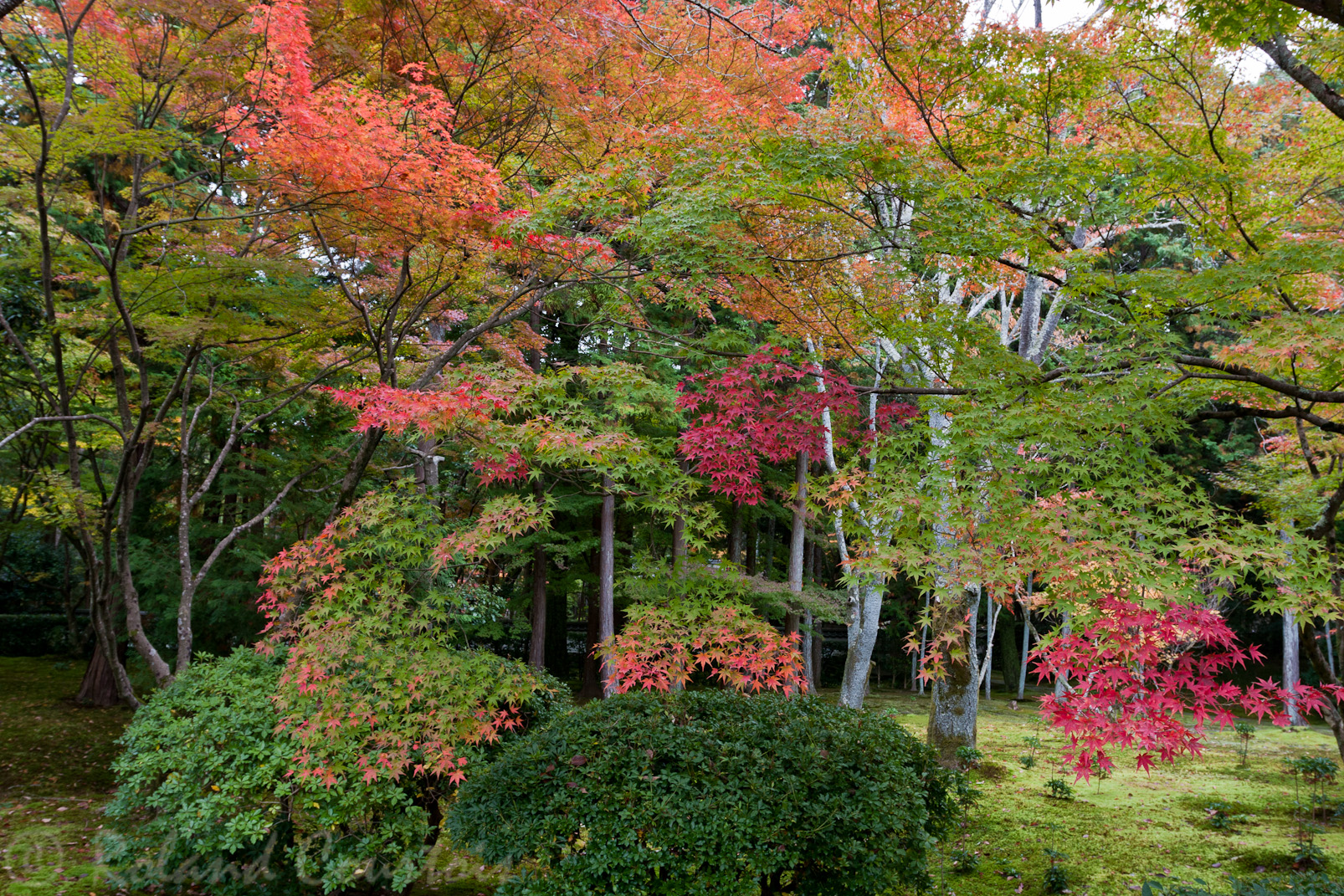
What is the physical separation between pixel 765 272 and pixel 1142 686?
3.37 meters

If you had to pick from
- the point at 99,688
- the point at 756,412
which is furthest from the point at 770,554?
the point at 756,412

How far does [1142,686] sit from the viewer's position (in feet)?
10.7

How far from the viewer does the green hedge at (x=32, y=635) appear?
15703mm

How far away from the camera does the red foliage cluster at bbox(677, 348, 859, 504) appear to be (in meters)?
4.74

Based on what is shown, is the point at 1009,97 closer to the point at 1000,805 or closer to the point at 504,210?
the point at 504,210

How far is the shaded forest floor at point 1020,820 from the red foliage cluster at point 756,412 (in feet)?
11.8

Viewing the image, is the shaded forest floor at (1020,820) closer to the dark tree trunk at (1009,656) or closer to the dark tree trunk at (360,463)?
the dark tree trunk at (360,463)

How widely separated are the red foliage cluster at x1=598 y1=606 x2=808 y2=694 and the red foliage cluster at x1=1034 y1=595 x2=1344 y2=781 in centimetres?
227

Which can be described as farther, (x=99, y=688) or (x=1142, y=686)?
(x=99, y=688)

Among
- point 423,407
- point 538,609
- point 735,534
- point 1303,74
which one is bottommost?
point 538,609

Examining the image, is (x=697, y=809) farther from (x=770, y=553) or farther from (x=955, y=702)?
(x=770, y=553)

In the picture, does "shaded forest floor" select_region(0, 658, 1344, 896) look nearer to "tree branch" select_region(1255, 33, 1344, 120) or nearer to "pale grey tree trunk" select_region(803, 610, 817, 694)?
"pale grey tree trunk" select_region(803, 610, 817, 694)

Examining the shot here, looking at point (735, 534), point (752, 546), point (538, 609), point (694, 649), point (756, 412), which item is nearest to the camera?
point (756, 412)

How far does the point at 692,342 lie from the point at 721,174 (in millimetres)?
1260
